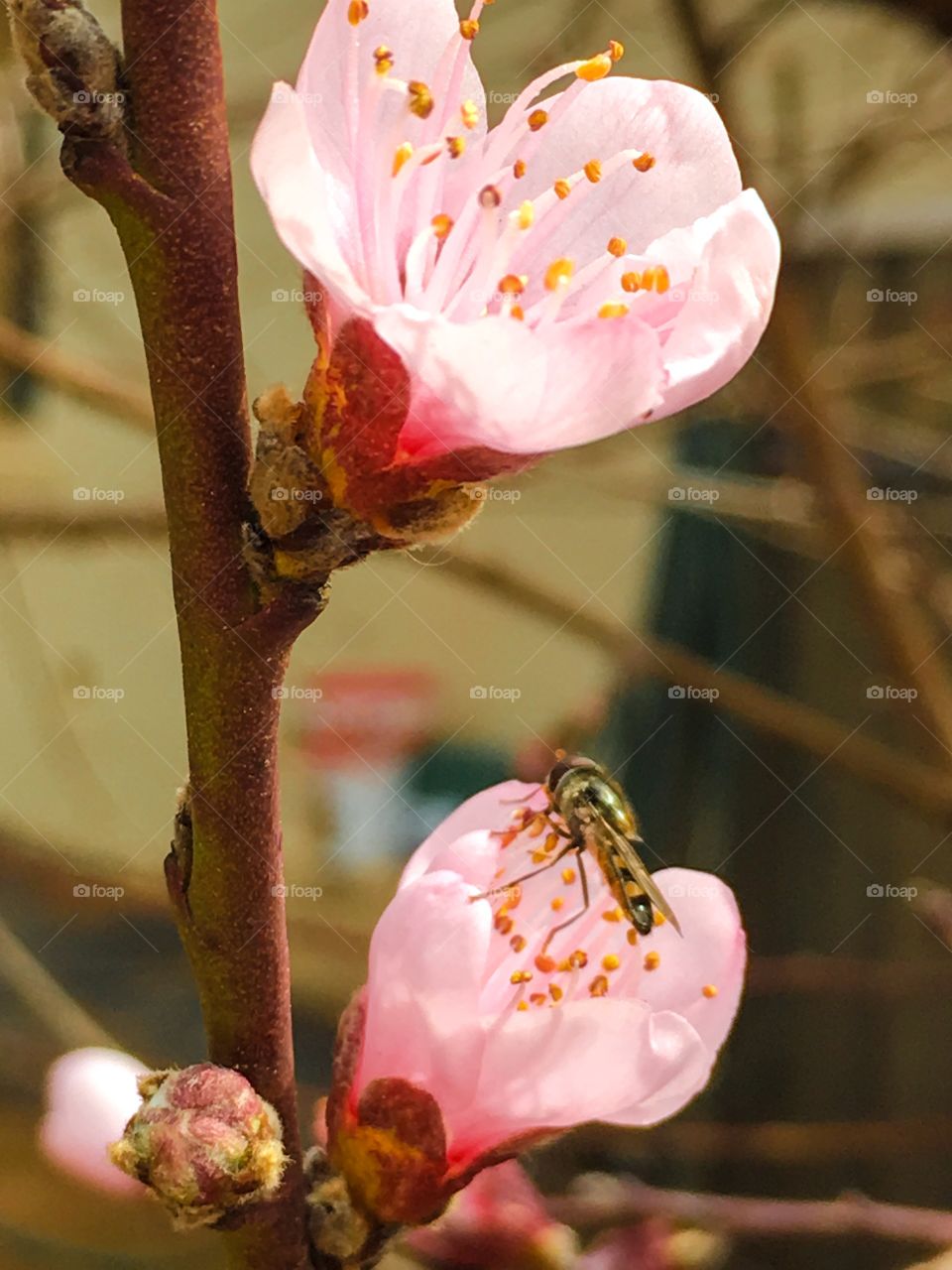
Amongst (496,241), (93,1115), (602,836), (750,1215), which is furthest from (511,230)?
(750,1215)

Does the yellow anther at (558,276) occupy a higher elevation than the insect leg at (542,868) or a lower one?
higher

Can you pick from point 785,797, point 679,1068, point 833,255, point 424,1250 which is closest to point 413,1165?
point 679,1068

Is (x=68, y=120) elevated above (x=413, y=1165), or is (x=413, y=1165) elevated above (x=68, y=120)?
(x=68, y=120)

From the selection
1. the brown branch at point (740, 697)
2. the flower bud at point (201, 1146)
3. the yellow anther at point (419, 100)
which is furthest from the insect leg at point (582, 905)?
the brown branch at point (740, 697)

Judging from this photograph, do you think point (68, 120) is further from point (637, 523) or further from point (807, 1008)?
point (807, 1008)

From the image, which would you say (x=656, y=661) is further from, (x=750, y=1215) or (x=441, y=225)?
(x=441, y=225)

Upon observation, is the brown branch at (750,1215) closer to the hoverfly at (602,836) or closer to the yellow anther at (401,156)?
the hoverfly at (602,836)
